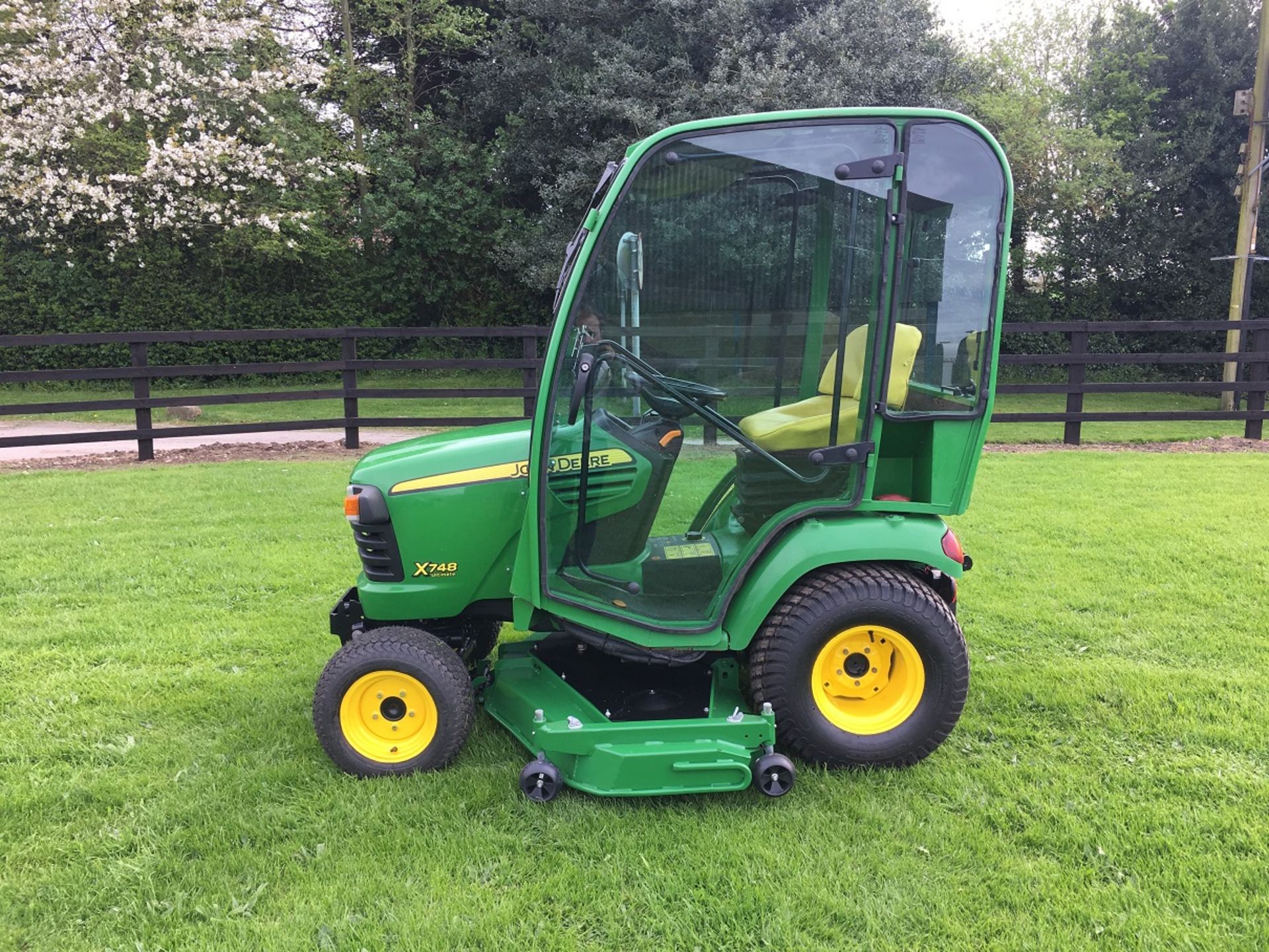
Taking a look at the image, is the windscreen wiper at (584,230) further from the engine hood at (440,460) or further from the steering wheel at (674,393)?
the engine hood at (440,460)

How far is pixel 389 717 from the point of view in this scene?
2924 millimetres

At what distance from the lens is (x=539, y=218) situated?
50.7 feet

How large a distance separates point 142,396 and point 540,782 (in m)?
7.98

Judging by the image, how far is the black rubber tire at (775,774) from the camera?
2650 millimetres

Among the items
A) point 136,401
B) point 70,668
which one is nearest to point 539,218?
point 136,401

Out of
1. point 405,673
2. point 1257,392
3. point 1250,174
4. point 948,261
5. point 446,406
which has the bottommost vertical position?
point 405,673

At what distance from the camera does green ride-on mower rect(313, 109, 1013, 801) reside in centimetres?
262

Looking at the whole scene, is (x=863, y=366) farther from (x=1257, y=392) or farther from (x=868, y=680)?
(x=1257, y=392)

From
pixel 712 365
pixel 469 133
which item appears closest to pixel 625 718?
pixel 712 365

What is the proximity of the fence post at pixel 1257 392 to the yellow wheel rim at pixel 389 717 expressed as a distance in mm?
9976

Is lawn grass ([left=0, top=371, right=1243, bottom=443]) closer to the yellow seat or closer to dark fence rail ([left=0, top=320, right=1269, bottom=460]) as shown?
dark fence rail ([left=0, top=320, right=1269, bottom=460])

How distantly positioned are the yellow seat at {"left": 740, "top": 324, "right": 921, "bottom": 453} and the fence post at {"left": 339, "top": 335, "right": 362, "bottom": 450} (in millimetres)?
7432

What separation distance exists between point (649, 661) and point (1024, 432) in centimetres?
981

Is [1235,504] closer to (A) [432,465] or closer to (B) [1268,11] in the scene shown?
(A) [432,465]
